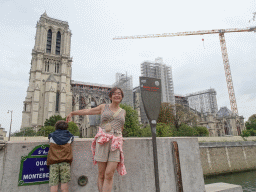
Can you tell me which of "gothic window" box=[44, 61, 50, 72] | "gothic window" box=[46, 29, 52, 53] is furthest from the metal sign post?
"gothic window" box=[46, 29, 52, 53]

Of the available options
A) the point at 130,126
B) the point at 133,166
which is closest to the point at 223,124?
the point at 130,126

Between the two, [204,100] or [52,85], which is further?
[204,100]

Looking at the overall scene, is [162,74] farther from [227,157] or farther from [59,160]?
[59,160]

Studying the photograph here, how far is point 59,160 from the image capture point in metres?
2.31

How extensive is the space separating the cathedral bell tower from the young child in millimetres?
39188

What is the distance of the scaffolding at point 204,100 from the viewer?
70062mm

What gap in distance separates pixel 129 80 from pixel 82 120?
1590 centimetres

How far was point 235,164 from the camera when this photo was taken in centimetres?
2011

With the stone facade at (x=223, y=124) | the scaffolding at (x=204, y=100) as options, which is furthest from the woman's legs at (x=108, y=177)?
the scaffolding at (x=204, y=100)

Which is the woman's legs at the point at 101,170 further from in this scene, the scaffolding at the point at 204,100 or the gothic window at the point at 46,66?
the scaffolding at the point at 204,100

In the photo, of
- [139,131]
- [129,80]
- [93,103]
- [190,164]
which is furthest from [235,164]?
[93,103]

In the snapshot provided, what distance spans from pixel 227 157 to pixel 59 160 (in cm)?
2269

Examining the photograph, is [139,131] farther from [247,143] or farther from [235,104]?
[235,104]

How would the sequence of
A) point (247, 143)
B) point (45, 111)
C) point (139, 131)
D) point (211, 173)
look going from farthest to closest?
point (45, 111), point (139, 131), point (247, 143), point (211, 173)
